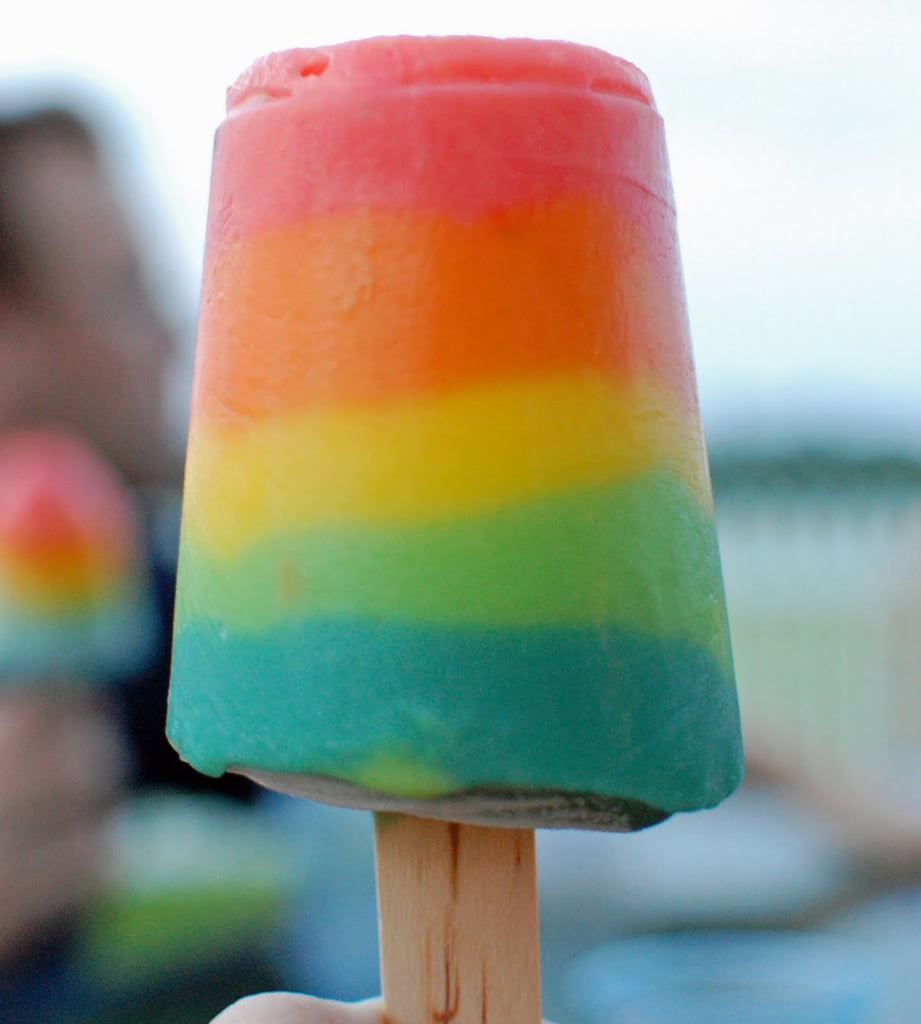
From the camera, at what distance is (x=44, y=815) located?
1.92 meters

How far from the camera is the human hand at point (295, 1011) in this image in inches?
26.4

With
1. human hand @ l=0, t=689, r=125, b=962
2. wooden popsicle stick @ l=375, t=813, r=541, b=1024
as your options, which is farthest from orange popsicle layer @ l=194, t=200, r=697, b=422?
human hand @ l=0, t=689, r=125, b=962

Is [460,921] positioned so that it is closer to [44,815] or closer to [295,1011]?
[295,1011]

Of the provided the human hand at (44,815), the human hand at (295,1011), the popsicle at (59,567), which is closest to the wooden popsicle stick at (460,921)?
the human hand at (295,1011)

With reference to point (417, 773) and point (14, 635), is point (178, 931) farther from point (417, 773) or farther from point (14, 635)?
point (417, 773)

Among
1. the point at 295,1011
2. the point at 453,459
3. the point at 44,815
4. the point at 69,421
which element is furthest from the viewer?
the point at 69,421

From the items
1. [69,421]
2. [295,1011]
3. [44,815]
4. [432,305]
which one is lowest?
[44,815]

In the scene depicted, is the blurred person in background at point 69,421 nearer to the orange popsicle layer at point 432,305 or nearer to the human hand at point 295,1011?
the human hand at point 295,1011

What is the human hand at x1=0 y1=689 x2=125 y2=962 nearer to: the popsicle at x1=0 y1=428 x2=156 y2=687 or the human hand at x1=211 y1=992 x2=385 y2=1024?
the popsicle at x1=0 y1=428 x2=156 y2=687

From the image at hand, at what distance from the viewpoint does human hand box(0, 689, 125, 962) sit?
186cm

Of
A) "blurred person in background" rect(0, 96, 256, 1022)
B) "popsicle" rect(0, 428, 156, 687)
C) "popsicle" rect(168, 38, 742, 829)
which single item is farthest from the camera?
"blurred person in background" rect(0, 96, 256, 1022)

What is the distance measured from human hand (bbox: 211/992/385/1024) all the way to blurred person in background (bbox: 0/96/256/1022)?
4.24 ft

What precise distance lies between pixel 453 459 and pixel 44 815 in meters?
1.57

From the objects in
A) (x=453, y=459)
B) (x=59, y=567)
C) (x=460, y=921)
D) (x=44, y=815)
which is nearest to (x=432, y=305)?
(x=453, y=459)
